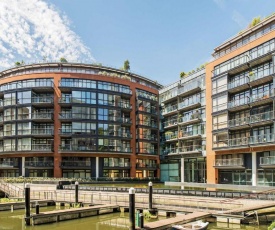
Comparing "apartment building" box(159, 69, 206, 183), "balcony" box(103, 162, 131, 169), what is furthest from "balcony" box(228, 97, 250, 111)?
"balcony" box(103, 162, 131, 169)

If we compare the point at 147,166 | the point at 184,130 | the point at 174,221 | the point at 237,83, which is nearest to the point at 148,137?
the point at 147,166

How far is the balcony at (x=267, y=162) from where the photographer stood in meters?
41.0

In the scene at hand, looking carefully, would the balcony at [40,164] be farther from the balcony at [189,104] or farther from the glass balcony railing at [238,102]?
the glass balcony railing at [238,102]

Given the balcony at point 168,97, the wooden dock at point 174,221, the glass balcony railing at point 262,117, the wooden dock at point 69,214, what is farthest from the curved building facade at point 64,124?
the wooden dock at point 174,221

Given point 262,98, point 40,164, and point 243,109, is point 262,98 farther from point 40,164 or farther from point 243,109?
point 40,164

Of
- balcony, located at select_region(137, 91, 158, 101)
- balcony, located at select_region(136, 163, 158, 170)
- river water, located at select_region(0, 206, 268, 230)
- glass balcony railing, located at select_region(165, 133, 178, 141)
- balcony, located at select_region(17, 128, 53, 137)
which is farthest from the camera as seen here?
balcony, located at select_region(137, 91, 158, 101)

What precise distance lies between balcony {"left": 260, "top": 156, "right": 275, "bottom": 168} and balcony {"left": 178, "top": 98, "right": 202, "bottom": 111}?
55.5 feet

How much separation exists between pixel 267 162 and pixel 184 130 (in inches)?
855

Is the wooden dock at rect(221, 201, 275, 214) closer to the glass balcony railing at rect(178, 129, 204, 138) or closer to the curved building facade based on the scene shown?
the glass balcony railing at rect(178, 129, 204, 138)

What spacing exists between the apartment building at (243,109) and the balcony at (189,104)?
337 centimetres

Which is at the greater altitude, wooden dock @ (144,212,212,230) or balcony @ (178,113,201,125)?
balcony @ (178,113,201,125)

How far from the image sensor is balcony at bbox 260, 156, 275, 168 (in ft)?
135

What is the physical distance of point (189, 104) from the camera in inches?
2367

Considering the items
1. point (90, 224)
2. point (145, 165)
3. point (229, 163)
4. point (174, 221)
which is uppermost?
point (229, 163)
